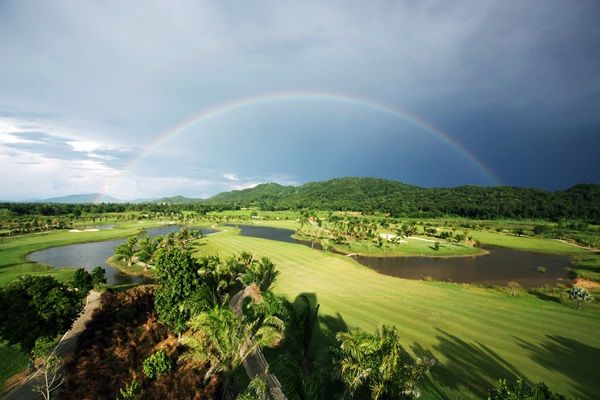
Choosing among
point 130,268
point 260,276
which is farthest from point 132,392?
point 130,268

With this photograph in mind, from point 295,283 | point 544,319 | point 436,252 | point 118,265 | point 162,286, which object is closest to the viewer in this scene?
point 162,286

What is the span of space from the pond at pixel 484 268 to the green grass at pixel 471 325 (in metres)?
22.6

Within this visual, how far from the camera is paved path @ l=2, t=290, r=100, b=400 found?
22.2m

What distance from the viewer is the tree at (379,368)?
15.8 meters

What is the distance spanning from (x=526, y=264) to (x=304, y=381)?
4263 inches

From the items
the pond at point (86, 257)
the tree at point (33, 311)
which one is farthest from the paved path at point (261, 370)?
the pond at point (86, 257)

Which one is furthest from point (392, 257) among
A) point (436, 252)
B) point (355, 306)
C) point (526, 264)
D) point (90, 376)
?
point (90, 376)

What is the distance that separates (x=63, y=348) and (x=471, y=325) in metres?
46.4

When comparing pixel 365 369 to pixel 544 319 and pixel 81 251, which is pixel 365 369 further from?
pixel 81 251

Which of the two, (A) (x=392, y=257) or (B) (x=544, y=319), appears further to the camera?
(A) (x=392, y=257)

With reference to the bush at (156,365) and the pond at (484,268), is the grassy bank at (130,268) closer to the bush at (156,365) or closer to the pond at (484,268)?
the bush at (156,365)

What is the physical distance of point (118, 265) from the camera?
7200 centimetres

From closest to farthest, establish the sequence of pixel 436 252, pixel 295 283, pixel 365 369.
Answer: pixel 365 369 → pixel 295 283 → pixel 436 252

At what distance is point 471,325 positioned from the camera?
33.7 metres
